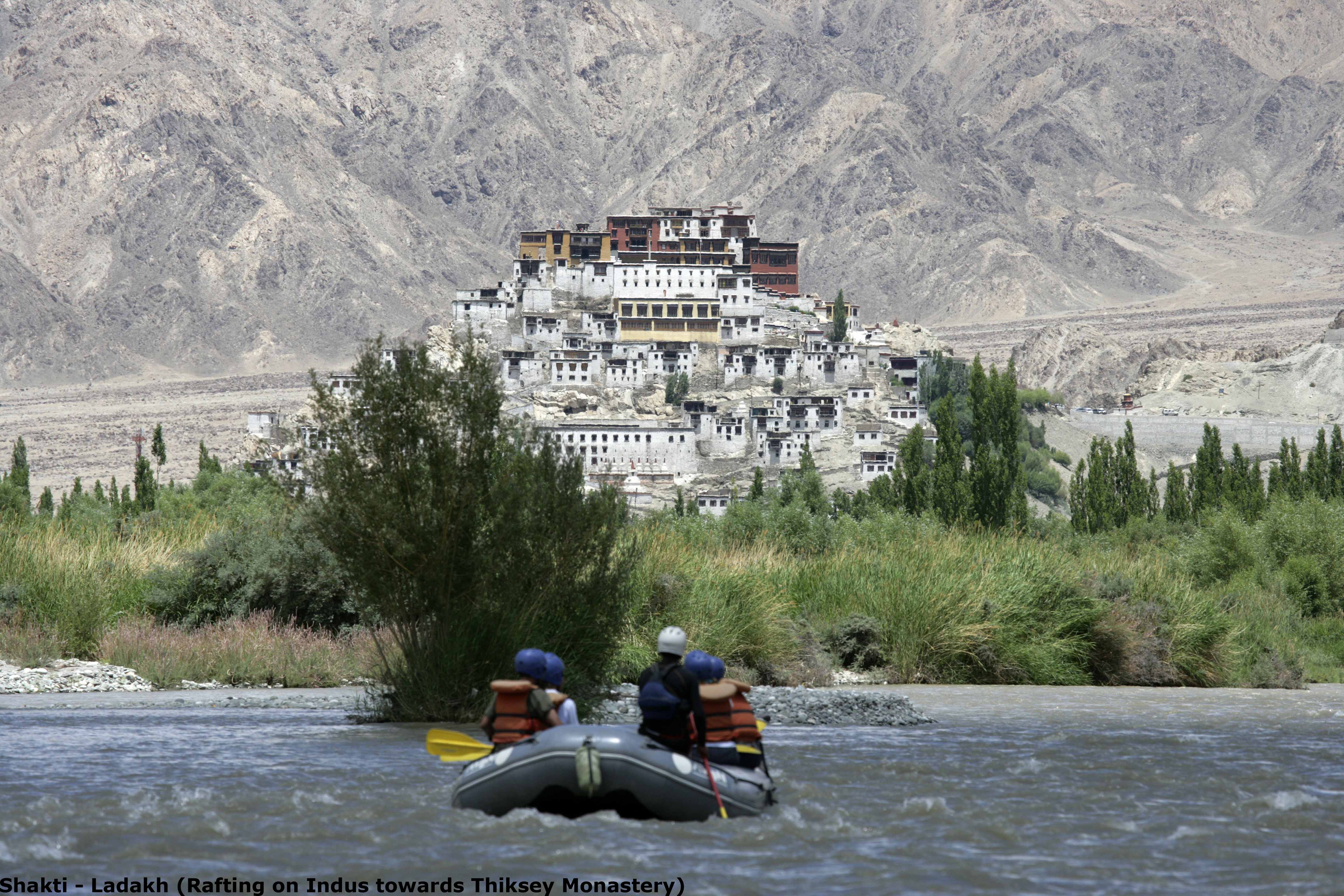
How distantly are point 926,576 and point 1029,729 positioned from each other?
5.83 metres

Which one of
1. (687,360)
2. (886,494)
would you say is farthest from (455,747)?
(687,360)

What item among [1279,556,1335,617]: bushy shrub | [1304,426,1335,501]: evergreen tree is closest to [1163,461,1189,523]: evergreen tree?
[1304,426,1335,501]: evergreen tree

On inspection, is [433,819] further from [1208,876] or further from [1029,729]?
[1029,729]

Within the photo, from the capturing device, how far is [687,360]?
127750 millimetres

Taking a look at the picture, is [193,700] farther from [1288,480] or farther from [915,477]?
[1288,480]

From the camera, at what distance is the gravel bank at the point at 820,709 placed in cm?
1856

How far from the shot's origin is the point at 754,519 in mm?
34500

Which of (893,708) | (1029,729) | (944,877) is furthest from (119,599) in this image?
(944,877)

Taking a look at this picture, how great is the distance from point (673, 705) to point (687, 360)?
11613 cm

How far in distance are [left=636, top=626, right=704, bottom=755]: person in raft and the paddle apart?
4.45 feet

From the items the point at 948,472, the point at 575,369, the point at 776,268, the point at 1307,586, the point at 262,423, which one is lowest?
the point at 1307,586

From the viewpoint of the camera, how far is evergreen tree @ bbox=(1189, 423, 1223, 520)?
195 feet

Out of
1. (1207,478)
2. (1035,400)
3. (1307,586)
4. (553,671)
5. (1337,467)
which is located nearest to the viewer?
(553,671)

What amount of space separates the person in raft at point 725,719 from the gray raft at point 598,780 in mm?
237
